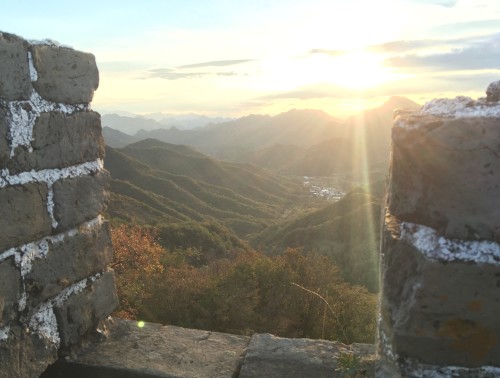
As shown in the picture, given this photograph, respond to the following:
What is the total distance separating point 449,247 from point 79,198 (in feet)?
4.96

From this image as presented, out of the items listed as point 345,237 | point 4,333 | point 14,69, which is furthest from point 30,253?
point 345,237

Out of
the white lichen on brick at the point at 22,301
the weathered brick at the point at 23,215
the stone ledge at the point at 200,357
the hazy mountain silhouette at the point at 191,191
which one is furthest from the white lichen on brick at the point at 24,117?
the hazy mountain silhouette at the point at 191,191

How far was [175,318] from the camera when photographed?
3.87m

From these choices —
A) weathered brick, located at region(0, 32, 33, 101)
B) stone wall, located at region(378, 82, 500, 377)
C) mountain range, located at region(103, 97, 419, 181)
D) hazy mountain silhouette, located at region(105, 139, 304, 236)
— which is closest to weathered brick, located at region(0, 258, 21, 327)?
weathered brick, located at region(0, 32, 33, 101)

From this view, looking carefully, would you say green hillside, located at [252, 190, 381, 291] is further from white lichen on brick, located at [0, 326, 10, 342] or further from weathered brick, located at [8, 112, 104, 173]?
white lichen on brick, located at [0, 326, 10, 342]

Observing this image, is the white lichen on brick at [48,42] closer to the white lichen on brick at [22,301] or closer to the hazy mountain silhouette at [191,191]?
the white lichen on brick at [22,301]

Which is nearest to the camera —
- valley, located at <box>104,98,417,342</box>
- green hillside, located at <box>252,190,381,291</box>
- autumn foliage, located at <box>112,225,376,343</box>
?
autumn foliage, located at <box>112,225,376,343</box>

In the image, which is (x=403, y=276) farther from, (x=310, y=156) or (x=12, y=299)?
(x=310, y=156)

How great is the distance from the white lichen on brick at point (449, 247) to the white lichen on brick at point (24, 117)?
1.39 m

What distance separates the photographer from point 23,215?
169 centimetres

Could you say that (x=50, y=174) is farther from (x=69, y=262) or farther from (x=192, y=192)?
(x=192, y=192)

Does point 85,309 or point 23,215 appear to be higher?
point 23,215

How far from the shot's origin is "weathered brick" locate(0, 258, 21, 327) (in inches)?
63.2

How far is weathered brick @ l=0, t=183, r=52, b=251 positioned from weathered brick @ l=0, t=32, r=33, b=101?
0.34 metres
